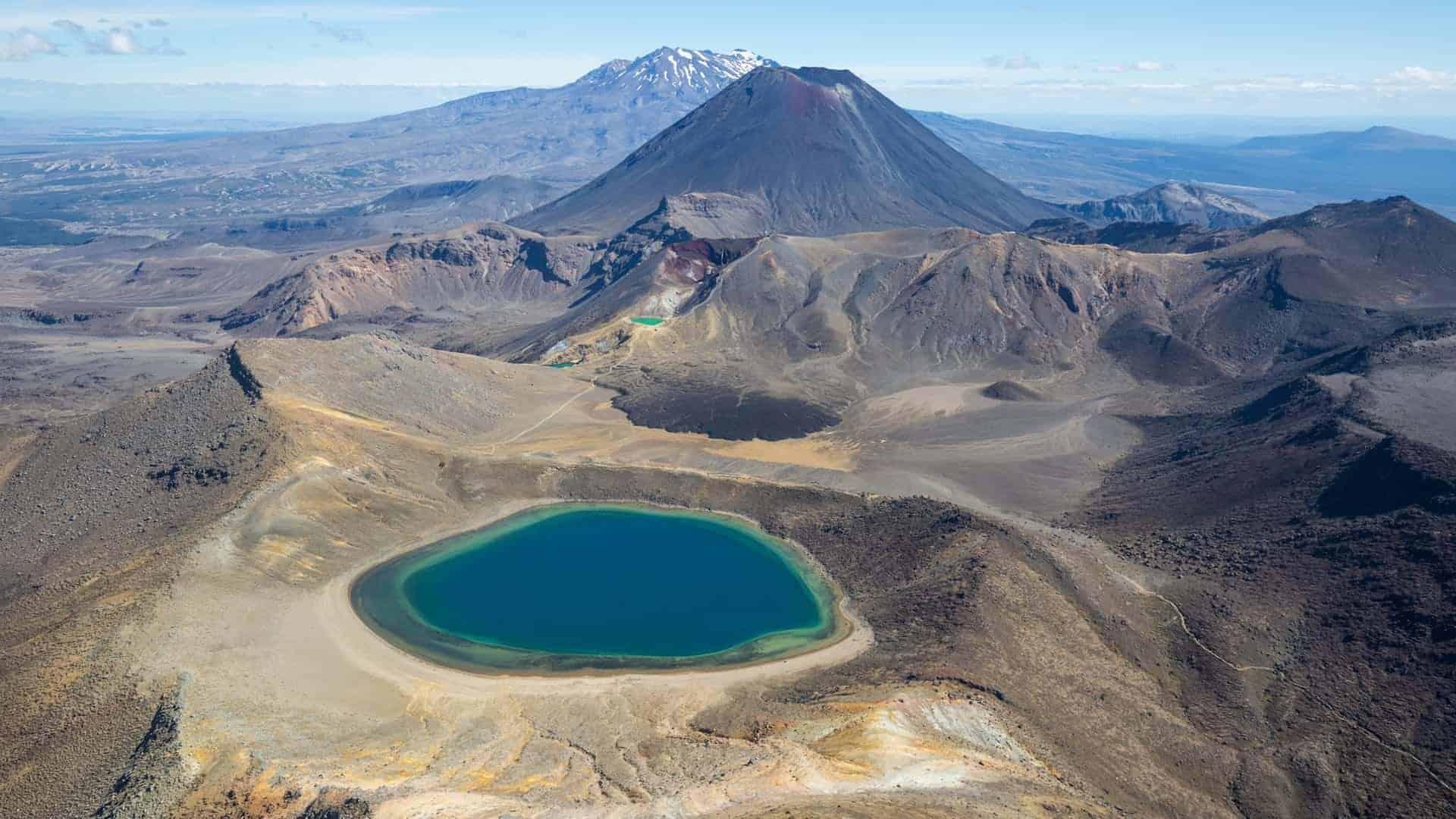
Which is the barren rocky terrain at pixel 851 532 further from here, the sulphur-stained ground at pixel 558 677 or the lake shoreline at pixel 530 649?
the lake shoreline at pixel 530 649

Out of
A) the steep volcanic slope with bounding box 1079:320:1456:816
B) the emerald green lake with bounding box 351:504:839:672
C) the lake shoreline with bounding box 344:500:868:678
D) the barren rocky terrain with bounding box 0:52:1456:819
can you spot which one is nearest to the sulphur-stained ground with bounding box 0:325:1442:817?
the barren rocky terrain with bounding box 0:52:1456:819

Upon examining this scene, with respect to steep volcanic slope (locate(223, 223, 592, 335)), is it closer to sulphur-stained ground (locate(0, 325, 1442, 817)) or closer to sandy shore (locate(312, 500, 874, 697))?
sulphur-stained ground (locate(0, 325, 1442, 817))

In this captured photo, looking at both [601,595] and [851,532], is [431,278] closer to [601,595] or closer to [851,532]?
[601,595]

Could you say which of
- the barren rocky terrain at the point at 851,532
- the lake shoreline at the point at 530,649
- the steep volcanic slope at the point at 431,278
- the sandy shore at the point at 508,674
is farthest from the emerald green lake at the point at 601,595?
the steep volcanic slope at the point at 431,278

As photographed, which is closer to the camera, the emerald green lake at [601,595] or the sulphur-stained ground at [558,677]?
the sulphur-stained ground at [558,677]

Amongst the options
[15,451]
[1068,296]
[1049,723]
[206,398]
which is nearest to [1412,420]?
[1049,723]

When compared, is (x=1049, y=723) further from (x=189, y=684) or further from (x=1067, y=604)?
(x=189, y=684)
